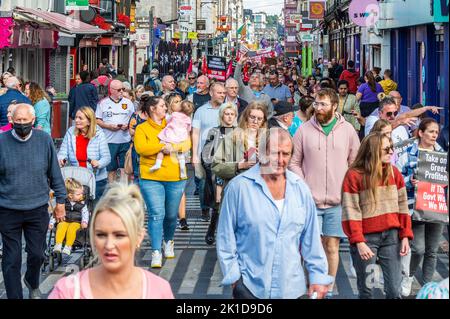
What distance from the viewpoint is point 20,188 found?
8.95m

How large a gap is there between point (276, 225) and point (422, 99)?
2039cm

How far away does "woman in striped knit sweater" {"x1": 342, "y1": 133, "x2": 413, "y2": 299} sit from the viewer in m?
8.02

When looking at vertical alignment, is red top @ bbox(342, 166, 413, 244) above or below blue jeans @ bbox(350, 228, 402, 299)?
above

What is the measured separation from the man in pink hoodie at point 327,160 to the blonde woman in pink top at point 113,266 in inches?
184

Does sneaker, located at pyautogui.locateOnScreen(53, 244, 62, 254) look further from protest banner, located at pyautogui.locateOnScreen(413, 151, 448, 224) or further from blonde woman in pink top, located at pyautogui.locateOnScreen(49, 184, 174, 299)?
blonde woman in pink top, located at pyautogui.locateOnScreen(49, 184, 174, 299)

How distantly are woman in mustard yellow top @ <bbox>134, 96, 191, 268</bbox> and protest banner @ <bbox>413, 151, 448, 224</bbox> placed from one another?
2.67m

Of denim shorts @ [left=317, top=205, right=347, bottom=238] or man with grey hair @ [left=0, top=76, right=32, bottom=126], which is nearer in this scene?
denim shorts @ [left=317, top=205, right=347, bottom=238]

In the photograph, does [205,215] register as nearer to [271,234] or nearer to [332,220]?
[332,220]

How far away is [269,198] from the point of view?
254 inches

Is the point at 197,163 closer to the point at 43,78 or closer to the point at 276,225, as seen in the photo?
the point at 276,225

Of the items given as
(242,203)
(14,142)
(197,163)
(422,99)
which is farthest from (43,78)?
(242,203)

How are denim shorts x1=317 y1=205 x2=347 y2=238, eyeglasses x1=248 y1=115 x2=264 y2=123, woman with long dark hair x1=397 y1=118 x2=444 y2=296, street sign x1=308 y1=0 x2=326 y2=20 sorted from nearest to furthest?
denim shorts x1=317 y1=205 x2=347 y2=238
woman with long dark hair x1=397 y1=118 x2=444 y2=296
eyeglasses x1=248 y1=115 x2=264 y2=123
street sign x1=308 y1=0 x2=326 y2=20

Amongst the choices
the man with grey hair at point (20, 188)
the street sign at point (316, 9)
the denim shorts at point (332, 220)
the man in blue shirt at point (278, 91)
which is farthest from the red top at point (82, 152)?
the street sign at point (316, 9)

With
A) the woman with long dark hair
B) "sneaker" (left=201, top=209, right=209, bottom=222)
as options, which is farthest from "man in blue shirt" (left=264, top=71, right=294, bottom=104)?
the woman with long dark hair
